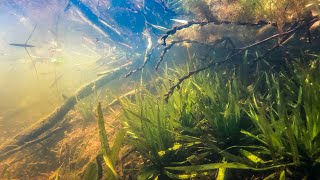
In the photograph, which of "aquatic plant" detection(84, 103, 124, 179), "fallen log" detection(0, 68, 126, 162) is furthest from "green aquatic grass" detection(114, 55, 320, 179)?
"fallen log" detection(0, 68, 126, 162)

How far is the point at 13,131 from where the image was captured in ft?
22.6

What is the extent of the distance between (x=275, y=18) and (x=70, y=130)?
4540 millimetres

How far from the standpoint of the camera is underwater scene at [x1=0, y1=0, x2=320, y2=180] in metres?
Result: 2.03

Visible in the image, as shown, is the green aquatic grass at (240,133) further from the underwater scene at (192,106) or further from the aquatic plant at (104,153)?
the aquatic plant at (104,153)

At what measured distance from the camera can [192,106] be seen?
3.09 meters

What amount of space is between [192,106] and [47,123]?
3730 mm

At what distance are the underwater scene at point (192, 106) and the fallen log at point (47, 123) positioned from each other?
0.07 ft

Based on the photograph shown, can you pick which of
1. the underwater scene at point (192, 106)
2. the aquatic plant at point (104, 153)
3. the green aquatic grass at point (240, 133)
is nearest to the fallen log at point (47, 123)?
the underwater scene at point (192, 106)

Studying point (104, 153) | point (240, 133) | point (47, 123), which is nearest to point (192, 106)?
point (240, 133)

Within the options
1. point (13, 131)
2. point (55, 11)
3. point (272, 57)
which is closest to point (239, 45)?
point (272, 57)

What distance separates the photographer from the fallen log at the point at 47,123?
5061 mm

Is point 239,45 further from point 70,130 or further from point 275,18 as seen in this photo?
point 70,130

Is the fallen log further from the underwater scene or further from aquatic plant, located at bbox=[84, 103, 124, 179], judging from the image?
aquatic plant, located at bbox=[84, 103, 124, 179]

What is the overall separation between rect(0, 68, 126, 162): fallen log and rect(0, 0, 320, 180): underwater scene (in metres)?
0.02
